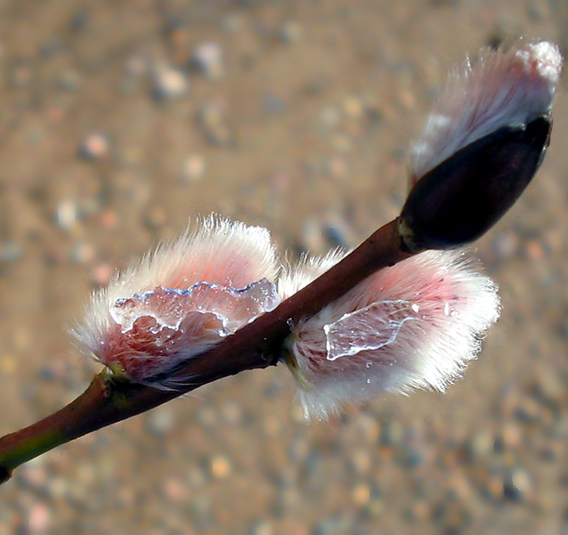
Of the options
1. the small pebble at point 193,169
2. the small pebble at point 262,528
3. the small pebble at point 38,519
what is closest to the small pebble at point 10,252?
the small pebble at point 193,169

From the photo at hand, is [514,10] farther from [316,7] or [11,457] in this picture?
[11,457]

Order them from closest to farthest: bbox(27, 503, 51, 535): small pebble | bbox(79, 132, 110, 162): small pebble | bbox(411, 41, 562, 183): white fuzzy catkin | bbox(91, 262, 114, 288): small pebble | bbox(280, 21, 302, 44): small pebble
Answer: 1. bbox(411, 41, 562, 183): white fuzzy catkin
2. bbox(27, 503, 51, 535): small pebble
3. bbox(91, 262, 114, 288): small pebble
4. bbox(79, 132, 110, 162): small pebble
5. bbox(280, 21, 302, 44): small pebble

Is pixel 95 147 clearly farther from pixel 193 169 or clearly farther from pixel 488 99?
pixel 488 99

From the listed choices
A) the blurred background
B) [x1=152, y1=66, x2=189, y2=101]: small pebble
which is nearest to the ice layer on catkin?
the blurred background

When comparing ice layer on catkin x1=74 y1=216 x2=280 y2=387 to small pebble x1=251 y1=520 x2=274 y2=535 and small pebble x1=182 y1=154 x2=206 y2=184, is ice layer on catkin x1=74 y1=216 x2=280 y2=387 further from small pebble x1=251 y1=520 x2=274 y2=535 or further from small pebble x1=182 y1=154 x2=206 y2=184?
small pebble x1=182 y1=154 x2=206 y2=184

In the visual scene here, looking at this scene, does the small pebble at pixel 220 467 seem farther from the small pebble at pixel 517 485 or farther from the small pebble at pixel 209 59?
the small pebble at pixel 209 59
